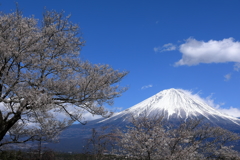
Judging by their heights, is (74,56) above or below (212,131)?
above

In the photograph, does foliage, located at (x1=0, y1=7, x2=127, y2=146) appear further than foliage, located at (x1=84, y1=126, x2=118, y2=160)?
No

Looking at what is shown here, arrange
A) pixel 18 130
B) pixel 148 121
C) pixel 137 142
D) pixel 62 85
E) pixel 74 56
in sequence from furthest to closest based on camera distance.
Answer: pixel 148 121 < pixel 137 142 < pixel 74 56 < pixel 18 130 < pixel 62 85

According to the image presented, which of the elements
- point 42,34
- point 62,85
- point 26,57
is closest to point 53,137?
point 62,85

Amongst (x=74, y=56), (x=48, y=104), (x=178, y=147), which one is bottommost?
(x=178, y=147)

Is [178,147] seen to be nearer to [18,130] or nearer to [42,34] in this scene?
[18,130]

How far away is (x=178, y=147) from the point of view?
38.2 ft

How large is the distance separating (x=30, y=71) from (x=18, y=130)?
2900 millimetres

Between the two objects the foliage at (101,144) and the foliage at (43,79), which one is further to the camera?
the foliage at (101,144)

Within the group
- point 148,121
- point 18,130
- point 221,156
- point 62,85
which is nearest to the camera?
point 62,85

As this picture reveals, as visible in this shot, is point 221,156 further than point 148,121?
Yes

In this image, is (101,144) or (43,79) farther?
(101,144)

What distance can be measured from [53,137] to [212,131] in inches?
688

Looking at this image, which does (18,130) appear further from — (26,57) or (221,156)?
(221,156)

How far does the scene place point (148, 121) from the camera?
12.3 m
